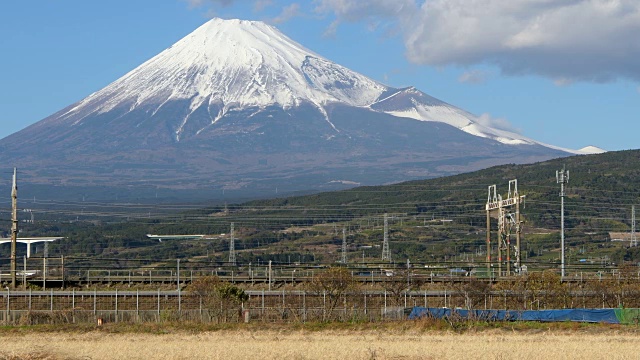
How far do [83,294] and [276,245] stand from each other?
7461cm

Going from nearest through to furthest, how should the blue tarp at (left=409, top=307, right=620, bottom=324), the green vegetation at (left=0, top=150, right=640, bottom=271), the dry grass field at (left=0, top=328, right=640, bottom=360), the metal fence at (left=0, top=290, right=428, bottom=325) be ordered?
1. the dry grass field at (left=0, top=328, right=640, bottom=360)
2. the blue tarp at (left=409, top=307, right=620, bottom=324)
3. the metal fence at (left=0, top=290, right=428, bottom=325)
4. the green vegetation at (left=0, top=150, right=640, bottom=271)

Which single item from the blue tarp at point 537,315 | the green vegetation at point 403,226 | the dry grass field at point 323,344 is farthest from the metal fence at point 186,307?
the green vegetation at point 403,226

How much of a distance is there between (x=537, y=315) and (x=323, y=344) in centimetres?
1270

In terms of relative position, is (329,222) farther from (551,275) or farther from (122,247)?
(551,275)

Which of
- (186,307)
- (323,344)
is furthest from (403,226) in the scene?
(323,344)

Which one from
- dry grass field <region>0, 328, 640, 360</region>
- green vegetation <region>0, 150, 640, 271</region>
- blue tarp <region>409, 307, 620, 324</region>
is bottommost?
dry grass field <region>0, 328, 640, 360</region>

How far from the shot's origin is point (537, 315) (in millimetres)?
48562

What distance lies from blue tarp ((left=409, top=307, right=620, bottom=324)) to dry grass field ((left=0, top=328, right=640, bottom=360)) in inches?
125

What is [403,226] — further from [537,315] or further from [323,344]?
[323,344]

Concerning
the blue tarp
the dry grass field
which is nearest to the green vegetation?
the blue tarp

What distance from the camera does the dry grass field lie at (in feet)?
118

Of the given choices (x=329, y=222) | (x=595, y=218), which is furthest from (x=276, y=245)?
(x=595, y=218)

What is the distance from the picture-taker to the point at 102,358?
Result: 35.8 metres

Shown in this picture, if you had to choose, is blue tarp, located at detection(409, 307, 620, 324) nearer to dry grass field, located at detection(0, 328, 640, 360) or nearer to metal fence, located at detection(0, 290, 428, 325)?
metal fence, located at detection(0, 290, 428, 325)
